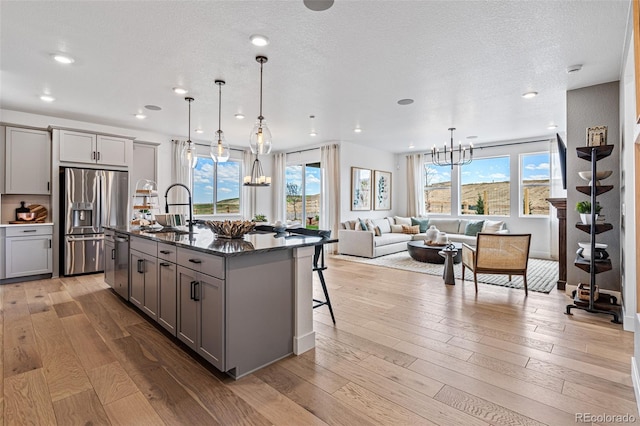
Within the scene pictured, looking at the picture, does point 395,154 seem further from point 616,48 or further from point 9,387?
point 9,387

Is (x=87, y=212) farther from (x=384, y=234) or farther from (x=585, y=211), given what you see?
(x=585, y=211)

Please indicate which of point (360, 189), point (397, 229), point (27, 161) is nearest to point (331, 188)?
point (360, 189)

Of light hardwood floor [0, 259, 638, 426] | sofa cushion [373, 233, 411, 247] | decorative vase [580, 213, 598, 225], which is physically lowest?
light hardwood floor [0, 259, 638, 426]

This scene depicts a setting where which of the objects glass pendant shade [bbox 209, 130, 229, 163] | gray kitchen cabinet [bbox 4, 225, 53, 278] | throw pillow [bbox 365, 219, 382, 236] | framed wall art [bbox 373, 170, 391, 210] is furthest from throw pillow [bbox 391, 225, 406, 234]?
gray kitchen cabinet [bbox 4, 225, 53, 278]

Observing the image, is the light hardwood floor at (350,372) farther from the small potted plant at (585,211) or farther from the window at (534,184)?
the window at (534,184)

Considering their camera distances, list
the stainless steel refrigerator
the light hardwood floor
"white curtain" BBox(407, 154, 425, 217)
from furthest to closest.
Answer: "white curtain" BBox(407, 154, 425, 217), the stainless steel refrigerator, the light hardwood floor

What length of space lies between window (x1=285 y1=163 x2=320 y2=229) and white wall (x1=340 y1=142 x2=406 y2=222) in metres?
0.88

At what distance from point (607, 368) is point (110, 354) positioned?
3656 mm

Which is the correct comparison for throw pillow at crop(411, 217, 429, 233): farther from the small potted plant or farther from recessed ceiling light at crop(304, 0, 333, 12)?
recessed ceiling light at crop(304, 0, 333, 12)

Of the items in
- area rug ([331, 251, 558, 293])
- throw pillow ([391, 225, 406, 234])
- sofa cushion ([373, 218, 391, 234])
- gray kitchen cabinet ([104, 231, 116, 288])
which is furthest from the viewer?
throw pillow ([391, 225, 406, 234])

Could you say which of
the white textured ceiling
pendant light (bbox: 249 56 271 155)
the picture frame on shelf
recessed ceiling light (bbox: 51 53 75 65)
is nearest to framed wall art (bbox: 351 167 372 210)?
the white textured ceiling

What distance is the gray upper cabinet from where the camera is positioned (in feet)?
15.8

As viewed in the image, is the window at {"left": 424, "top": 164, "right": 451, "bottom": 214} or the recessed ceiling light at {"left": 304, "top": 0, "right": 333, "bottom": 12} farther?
the window at {"left": 424, "top": 164, "right": 451, "bottom": 214}

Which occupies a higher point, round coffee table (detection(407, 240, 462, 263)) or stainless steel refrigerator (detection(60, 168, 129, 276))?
stainless steel refrigerator (detection(60, 168, 129, 276))
